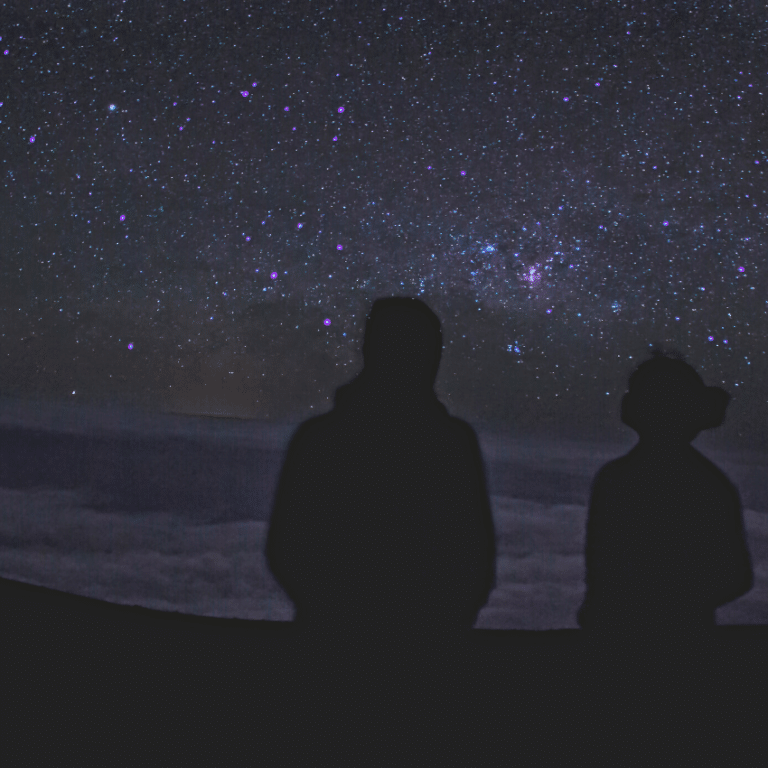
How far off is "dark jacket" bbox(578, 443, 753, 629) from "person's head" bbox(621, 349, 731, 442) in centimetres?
4

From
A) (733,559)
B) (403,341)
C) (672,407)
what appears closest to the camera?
(403,341)

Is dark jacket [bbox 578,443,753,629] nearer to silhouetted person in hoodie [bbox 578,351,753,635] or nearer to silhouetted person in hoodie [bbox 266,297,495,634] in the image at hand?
silhouetted person in hoodie [bbox 578,351,753,635]

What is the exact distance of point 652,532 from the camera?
1.13m

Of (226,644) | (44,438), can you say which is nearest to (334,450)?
(226,644)

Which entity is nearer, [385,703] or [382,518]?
[382,518]

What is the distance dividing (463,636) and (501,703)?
1.72 ft

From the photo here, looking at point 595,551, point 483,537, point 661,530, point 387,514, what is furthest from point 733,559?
point 387,514

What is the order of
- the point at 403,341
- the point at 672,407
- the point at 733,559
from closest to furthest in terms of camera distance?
the point at 403,341 → the point at 733,559 → the point at 672,407

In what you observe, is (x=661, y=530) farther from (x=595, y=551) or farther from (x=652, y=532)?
(x=595, y=551)

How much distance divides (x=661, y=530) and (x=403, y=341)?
63 cm

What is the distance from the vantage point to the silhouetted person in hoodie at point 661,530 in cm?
112

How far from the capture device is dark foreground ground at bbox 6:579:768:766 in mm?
1124

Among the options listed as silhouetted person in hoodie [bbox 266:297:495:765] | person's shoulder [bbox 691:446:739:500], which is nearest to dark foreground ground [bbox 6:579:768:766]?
silhouetted person in hoodie [bbox 266:297:495:765]

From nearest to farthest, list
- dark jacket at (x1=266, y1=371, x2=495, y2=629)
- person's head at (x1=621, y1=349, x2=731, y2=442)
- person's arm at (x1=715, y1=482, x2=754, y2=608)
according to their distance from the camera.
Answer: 1. dark jacket at (x1=266, y1=371, x2=495, y2=629)
2. person's arm at (x1=715, y1=482, x2=754, y2=608)
3. person's head at (x1=621, y1=349, x2=731, y2=442)
